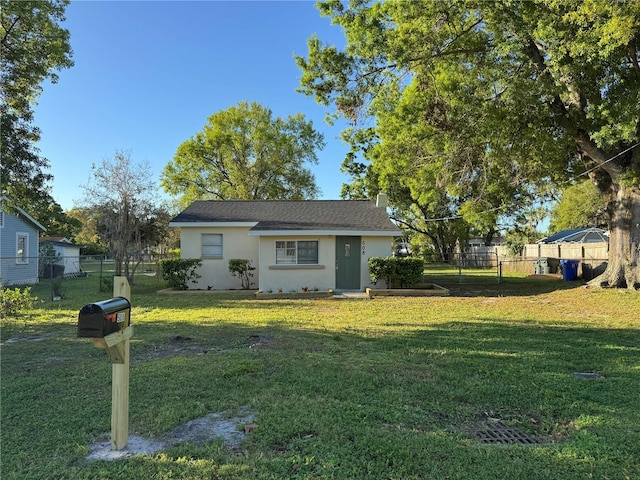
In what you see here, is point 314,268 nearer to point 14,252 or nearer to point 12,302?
point 12,302

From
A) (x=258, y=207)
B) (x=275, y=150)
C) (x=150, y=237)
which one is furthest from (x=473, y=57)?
(x=275, y=150)

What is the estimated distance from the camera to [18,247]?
62.5 feet

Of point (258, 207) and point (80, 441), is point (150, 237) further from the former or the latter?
point (80, 441)

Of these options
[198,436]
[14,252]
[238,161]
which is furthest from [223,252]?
[238,161]

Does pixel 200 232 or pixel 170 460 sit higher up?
pixel 200 232

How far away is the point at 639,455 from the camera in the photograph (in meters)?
2.97

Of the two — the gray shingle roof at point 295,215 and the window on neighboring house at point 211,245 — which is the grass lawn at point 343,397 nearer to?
the gray shingle roof at point 295,215

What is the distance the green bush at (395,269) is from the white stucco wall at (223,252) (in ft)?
15.3

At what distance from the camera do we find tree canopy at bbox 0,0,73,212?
9617mm

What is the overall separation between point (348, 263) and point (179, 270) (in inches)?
249

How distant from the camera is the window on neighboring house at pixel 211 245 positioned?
15703 millimetres

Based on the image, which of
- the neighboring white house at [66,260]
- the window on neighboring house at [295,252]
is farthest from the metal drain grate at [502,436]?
the neighboring white house at [66,260]

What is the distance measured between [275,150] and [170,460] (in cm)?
3281

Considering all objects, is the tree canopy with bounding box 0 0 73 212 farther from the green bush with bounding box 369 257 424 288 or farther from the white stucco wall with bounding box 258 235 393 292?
the green bush with bounding box 369 257 424 288
